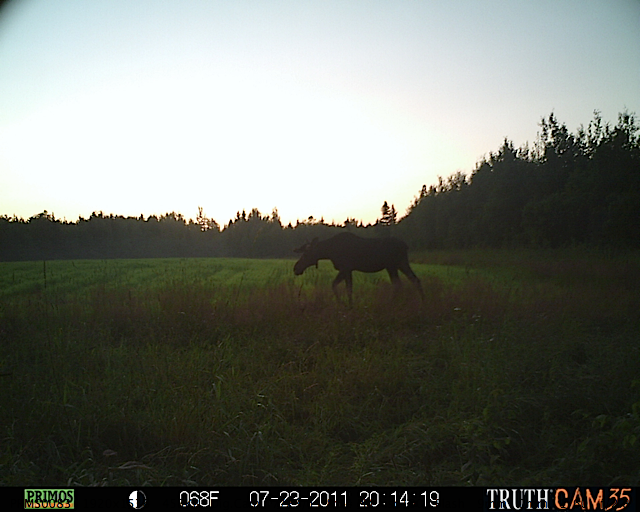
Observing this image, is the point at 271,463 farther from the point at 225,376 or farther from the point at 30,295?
the point at 30,295

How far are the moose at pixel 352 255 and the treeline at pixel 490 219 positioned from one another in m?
0.91

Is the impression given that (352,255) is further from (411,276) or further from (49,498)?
(49,498)

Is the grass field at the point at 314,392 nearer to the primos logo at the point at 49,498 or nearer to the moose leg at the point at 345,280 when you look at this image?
the primos logo at the point at 49,498

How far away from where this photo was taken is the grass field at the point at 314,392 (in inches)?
105

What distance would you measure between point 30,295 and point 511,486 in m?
8.41

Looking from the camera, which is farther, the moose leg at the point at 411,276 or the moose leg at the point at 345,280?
the moose leg at the point at 411,276

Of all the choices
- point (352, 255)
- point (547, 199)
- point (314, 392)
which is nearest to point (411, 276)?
Result: point (352, 255)

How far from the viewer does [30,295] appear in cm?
719

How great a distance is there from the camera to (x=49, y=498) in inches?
89.0

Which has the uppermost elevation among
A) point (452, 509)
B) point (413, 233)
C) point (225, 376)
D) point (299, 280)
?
point (413, 233)

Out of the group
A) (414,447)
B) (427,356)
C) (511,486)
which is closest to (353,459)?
(414,447)

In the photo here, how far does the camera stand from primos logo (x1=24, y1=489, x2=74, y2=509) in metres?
2.23

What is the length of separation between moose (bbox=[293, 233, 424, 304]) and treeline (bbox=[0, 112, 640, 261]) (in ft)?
2.97

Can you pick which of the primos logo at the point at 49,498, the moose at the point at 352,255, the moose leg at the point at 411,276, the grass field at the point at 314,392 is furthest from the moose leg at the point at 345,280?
the primos logo at the point at 49,498
